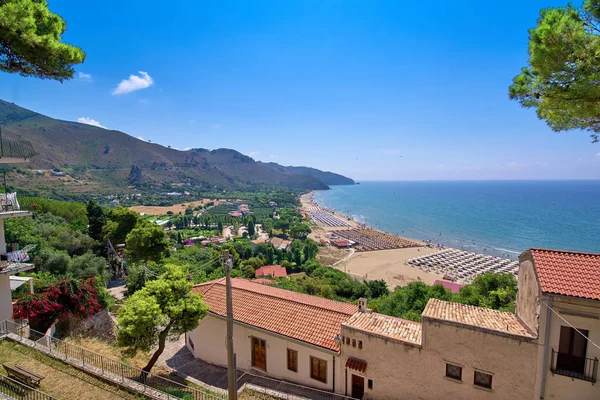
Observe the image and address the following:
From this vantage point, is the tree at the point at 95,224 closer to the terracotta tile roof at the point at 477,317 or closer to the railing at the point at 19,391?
the railing at the point at 19,391

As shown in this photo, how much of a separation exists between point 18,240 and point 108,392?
19.8m

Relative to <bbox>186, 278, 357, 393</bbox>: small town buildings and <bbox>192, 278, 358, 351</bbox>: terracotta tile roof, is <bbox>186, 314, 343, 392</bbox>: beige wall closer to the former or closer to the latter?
<bbox>186, 278, 357, 393</bbox>: small town buildings

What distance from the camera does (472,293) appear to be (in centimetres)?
2306

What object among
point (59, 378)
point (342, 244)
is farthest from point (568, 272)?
point (342, 244)

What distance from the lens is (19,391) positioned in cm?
789

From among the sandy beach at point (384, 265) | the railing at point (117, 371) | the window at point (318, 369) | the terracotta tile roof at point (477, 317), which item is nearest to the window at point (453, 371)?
the terracotta tile roof at point (477, 317)

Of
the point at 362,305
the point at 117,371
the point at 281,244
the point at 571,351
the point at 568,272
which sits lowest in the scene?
the point at 281,244

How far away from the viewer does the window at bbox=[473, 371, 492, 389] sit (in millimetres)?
8875

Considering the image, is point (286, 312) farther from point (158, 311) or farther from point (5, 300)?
point (5, 300)

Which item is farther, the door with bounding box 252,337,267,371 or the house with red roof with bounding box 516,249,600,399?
the door with bounding box 252,337,267,371

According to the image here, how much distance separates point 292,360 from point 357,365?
2.56 metres

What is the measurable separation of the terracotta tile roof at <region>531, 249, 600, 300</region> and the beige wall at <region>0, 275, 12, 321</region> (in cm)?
1792

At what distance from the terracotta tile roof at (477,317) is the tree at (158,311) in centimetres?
762

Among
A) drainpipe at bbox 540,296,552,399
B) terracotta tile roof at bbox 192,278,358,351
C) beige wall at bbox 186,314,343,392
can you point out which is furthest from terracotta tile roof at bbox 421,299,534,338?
beige wall at bbox 186,314,343,392
